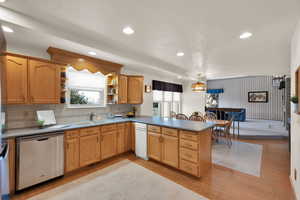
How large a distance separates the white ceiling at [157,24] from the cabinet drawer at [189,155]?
7.01 ft

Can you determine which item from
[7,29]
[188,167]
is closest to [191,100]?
[188,167]

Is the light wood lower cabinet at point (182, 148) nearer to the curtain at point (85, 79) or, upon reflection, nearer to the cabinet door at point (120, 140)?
the cabinet door at point (120, 140)

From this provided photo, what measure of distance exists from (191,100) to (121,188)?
576 centimetres

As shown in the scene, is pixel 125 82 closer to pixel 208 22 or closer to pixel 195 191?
pixel 208 22

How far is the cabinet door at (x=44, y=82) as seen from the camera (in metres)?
2.47

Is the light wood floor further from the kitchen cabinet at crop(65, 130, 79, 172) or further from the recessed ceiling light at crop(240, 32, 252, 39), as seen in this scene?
the recessed ceiling light at crop(240, 32, 252, 39)

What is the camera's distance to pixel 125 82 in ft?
13.3

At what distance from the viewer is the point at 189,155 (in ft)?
8.32

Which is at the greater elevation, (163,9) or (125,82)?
(163,9)

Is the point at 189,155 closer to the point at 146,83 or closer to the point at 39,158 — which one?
the point at 39,158

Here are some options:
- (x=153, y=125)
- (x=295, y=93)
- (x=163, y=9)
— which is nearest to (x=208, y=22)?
(x=163, y=9)

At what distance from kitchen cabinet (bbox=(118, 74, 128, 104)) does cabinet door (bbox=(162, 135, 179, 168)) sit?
68.0 inches

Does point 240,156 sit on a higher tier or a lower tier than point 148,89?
lower

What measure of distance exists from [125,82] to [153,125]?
1.69 m
